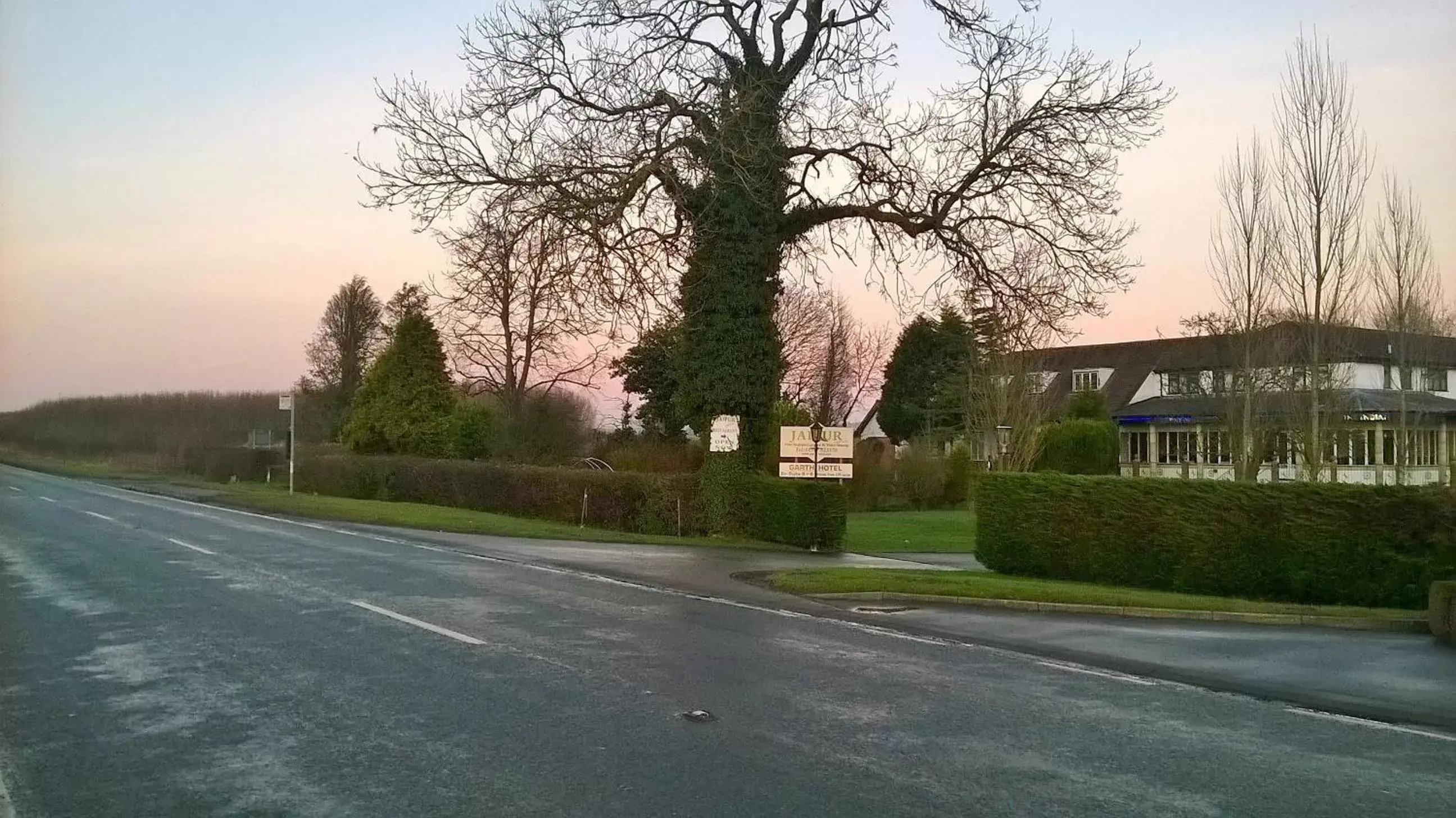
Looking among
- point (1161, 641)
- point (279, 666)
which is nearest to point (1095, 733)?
point (1161, 641)

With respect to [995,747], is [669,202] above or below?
above

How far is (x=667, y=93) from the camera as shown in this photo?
24750 mm

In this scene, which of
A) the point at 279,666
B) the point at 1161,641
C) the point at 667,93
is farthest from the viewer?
the point at 667,93

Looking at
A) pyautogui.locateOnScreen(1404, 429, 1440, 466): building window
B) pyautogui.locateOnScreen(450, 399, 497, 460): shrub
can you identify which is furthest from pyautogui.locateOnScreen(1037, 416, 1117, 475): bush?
pyautogui.locateOnScreen(450, 399, 497, 460): shrub

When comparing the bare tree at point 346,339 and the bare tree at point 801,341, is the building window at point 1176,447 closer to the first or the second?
the bare tree at point 801,341

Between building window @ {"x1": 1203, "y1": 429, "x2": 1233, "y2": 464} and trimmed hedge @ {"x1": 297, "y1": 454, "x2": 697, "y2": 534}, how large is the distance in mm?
17204

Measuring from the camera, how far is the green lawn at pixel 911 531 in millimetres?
29547

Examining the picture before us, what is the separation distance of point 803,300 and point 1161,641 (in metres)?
44.2

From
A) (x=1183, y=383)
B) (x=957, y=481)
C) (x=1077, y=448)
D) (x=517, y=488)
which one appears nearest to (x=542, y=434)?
(x=517, y=488)

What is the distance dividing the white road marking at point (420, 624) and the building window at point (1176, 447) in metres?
46.5

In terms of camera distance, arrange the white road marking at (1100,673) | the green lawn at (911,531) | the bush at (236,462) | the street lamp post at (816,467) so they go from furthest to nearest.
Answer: the bush at (236,462)
the green lawn at (911,531)
the street lamp post at (816,467)
the white road marking at (1100,673)

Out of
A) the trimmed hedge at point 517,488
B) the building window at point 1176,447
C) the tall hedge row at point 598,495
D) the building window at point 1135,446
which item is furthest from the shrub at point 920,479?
the tall hedge row at point 598,495

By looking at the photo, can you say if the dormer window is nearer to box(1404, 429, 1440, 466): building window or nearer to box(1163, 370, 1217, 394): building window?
box(1163, 370, 1217, 394): building window

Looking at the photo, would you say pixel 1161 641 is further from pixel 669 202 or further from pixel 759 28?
pixel 759 28
